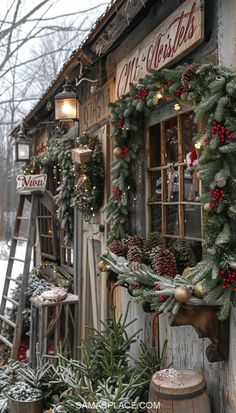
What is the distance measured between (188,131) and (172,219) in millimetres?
749

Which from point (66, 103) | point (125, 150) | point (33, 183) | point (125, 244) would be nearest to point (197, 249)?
point (125, 244)

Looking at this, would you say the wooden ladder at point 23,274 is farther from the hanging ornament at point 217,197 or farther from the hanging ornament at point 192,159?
the hanging ornament at point 217,197

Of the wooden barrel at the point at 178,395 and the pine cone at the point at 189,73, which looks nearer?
the wooden barrel at the point at 178,395

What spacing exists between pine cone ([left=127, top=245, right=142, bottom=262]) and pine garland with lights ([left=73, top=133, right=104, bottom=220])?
1651 millimetres

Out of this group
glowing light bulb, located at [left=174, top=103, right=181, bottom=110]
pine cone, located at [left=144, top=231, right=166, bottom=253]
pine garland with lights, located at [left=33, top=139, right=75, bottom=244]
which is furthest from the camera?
pine garland with lights, located at [left=33, top=139, right=75, bottom=244]

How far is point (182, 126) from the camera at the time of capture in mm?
3480

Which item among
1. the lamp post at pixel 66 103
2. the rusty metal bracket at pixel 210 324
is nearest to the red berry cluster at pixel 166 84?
the rusty metal bracket at pixel 210 324

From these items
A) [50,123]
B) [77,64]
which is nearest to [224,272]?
[77,64]

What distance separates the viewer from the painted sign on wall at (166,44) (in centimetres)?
296

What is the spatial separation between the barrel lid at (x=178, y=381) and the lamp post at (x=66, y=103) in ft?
12.8

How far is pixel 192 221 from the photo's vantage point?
3342 millimetres

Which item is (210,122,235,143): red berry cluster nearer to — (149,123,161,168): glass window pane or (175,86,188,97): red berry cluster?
(175,86,188,97): red berry cluster

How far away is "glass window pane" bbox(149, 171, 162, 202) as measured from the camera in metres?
3.92

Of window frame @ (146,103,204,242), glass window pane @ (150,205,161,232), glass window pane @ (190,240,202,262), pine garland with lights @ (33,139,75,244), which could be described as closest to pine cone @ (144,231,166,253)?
window frame @ (146,103,204,242)
